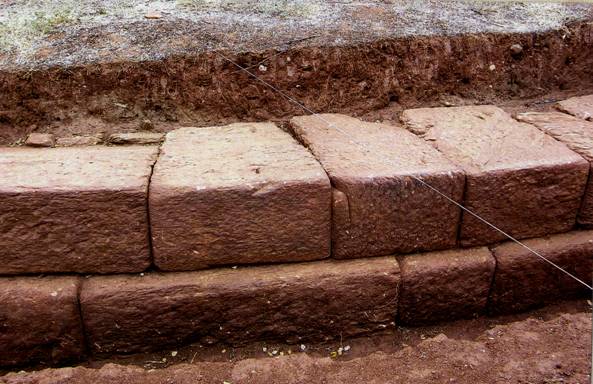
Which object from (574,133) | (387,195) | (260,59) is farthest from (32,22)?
(574,133)

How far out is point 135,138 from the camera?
85.4 inches

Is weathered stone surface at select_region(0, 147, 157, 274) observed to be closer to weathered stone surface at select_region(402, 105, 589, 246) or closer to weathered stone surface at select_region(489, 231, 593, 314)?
weathered stone surface at select_region(402, 105, 589, 246)

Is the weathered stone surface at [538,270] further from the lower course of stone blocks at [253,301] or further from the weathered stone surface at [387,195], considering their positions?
the weathered stone surface at [387,195]

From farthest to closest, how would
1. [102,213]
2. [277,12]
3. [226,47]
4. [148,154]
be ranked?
[277,12] → [226,47] → [148,154] → [102,213]

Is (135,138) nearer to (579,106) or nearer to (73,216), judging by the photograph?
(73,216)

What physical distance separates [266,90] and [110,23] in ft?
2.40

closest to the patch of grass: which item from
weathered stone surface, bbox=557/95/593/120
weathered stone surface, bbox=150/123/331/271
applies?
weathered stone surface, bbox=150/123/331/271

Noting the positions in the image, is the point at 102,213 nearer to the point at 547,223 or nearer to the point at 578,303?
the point at 547,223

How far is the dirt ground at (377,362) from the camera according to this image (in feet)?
5.78

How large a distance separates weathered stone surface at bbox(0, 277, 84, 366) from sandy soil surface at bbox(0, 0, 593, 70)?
0.88 meters

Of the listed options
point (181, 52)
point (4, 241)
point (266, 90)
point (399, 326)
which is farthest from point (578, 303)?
point (4, 241)

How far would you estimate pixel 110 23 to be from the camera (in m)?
2.44

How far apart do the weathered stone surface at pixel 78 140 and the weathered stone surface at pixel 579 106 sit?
76.3 inches

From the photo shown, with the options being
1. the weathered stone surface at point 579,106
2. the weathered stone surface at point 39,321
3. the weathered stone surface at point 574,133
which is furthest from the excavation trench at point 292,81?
the weathered stone surface at point 39,321
